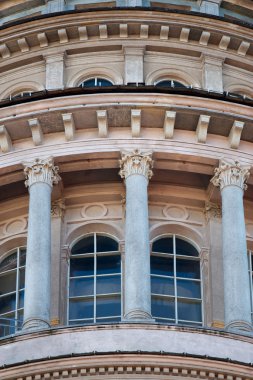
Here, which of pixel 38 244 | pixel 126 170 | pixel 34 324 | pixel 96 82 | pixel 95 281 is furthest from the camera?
pixel 96 82

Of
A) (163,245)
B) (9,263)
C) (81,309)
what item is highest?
(163,245)

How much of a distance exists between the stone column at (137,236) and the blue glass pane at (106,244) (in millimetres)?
1990

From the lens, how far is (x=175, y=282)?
43.6 meters

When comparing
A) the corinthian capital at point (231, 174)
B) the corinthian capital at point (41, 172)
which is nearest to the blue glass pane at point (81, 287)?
the corinthian capital at point (41, 172)

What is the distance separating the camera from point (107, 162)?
4356cm

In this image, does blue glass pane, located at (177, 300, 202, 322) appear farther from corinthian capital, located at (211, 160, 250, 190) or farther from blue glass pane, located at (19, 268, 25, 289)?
blue glass pane, located at (19, 268, 25, 289)

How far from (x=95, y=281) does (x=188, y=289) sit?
2.16 meters

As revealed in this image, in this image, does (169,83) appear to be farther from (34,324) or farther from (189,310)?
(34,324)

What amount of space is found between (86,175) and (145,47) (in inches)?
161

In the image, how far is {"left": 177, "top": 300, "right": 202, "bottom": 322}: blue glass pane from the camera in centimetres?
4281

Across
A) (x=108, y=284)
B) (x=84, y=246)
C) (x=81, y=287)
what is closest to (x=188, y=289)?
(x=108, y=284)

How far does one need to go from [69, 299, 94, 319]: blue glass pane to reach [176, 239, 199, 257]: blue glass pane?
2.61m

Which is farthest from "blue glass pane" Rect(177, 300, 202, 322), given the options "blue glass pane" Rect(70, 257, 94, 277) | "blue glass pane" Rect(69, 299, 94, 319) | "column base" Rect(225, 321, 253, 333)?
"column base" Rect(225, 321, 253, 333)

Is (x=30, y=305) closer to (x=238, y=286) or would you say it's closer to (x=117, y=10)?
Answer: (x=238, y=286)
